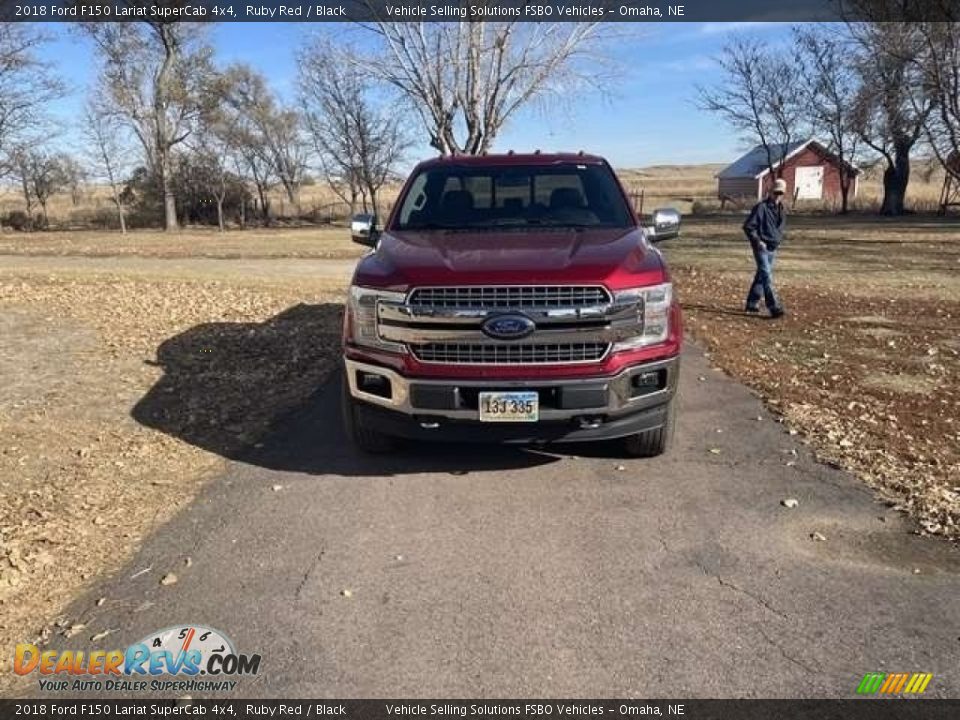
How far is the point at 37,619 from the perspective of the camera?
3.20 metres

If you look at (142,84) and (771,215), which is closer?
(771,215)

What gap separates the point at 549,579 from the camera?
11.3 ft

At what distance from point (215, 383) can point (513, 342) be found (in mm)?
3705

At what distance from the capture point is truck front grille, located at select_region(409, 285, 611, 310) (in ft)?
13.6

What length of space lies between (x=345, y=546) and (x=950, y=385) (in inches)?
219

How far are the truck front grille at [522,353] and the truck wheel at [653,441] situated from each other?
2.47ft

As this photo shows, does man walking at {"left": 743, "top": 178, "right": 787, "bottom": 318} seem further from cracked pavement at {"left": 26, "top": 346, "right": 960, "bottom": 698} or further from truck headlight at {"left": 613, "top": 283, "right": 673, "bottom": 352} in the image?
truck headlight at {"left": 613, "top": 283, "right": 673, "bottom": 352}

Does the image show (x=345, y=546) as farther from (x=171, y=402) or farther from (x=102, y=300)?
(x=102, y=300)

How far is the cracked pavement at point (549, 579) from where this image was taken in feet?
9.23

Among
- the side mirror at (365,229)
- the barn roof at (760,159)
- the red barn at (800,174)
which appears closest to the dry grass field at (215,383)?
the side mirror at (365,229)

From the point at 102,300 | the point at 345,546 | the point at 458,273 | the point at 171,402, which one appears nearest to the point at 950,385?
the point at 458,273

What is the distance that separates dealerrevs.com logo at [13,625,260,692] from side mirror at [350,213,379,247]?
352 cm

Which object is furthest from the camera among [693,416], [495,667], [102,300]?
[102,300]

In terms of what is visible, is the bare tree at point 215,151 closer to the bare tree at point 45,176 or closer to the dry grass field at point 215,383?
the bare tree at point 45,176
